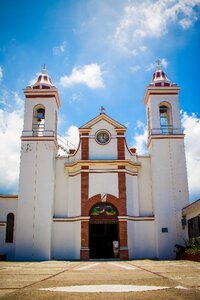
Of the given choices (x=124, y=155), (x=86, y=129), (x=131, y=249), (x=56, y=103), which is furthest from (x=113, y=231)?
(x=56, y=103)

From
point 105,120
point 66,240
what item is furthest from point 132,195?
point 105,120

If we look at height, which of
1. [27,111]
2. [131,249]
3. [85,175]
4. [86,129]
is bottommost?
[131,249]

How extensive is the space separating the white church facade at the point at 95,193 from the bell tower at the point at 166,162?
7 centimetres

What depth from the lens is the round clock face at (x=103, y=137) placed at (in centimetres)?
2616

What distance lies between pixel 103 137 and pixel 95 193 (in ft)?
15.5

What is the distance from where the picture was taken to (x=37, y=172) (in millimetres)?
24797

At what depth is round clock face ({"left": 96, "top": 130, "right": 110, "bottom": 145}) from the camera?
26.2 m

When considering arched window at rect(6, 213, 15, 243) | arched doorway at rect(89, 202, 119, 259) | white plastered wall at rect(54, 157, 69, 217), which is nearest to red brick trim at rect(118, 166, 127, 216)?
arched doorway at rect(89, 202, 119, 259)

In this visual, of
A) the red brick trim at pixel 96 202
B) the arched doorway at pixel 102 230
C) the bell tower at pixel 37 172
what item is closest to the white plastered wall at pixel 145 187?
the red brick trim at pixel 96 202

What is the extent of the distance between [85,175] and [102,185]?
152cm

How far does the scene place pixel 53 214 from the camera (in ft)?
81.3

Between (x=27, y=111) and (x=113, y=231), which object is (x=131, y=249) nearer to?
(x=113, y=231)

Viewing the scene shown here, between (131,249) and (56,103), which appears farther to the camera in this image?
(56,103)

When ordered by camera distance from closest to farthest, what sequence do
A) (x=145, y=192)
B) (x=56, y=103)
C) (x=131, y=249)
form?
(x=131, y=249) < (x=145, y=192) < (x=56, y=103)
